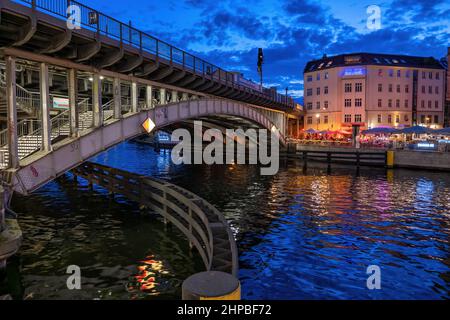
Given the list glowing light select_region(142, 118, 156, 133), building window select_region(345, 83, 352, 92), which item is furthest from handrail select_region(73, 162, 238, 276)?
building window select_region(345, 83, 352, 92)

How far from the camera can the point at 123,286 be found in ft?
35.8

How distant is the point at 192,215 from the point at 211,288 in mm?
8597

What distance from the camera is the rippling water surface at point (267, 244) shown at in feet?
35.7

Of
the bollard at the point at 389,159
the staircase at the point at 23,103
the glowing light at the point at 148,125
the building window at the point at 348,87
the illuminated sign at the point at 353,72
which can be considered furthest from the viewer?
the building window at the point at 348,87

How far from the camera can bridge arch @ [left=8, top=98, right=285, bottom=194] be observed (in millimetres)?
15148

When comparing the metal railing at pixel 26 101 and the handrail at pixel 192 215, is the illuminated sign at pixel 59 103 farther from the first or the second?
the handrail at pixel 192 215

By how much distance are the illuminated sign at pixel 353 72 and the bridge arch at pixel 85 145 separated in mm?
53316
